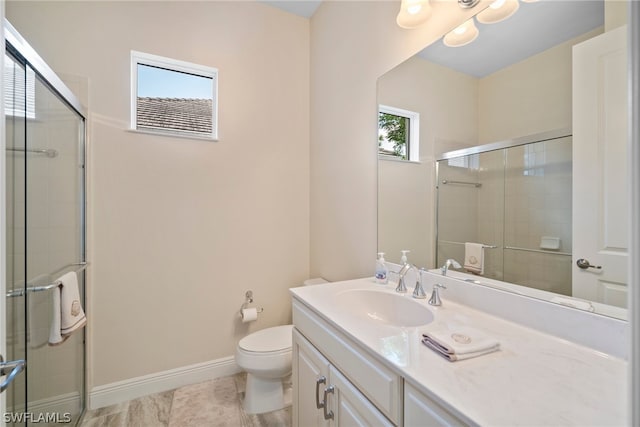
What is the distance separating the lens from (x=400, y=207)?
1.58 m

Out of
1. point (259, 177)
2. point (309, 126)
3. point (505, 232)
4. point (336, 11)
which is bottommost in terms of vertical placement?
point (505, 232)

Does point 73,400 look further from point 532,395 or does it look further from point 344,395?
point 532,395

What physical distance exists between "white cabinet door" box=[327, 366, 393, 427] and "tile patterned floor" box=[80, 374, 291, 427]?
2.85ft

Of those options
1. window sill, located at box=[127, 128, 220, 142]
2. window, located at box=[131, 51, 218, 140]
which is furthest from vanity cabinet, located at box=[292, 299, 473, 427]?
window, located at box=[131, 51, 218, 140]

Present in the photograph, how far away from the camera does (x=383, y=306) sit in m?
1.40

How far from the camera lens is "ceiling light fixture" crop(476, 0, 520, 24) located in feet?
3.46

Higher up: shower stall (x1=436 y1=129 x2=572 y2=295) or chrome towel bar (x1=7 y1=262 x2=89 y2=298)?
shower stall (x1=436 y1=129 x2=572 y2=295)

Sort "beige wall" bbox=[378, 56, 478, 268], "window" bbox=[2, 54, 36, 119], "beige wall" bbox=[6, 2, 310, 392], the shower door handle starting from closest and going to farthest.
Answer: the shower door handle, "window" bbox=[2, 54, 36, 119], "beige wall" bbox=[378, 56, 478, 268], "beige wall" bbox=[6, 2, 310, 392]

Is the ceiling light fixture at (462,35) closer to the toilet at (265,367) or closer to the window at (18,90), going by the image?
the window at (18,90)

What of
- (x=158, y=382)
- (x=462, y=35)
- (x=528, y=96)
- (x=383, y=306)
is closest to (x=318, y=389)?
(x=383, y=306)

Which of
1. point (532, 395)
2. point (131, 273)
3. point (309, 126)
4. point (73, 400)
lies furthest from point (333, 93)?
point (73, 400)

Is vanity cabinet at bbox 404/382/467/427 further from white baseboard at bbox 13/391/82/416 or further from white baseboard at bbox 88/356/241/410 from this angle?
white baseboard at bbox 88/356/241/410

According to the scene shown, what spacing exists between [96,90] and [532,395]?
8.32 feet

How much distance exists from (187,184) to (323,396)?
5.42 ft
